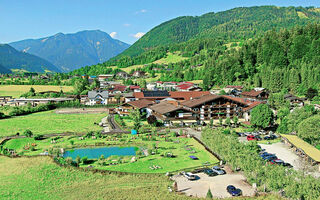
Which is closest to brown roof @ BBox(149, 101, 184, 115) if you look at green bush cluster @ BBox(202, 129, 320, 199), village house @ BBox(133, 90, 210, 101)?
village house @ BBox(133, 90, 210, 101)

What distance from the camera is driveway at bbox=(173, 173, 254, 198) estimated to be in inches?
1003

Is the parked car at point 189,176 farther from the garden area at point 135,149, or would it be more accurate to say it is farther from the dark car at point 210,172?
the garden area at point 135,149

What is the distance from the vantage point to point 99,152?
3944cm

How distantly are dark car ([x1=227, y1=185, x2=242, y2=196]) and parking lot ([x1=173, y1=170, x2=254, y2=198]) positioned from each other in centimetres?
34

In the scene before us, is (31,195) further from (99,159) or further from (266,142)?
(266,142)

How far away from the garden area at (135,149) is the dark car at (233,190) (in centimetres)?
684

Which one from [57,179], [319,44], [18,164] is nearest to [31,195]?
[57,179]

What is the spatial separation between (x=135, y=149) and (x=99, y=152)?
17.2 feet

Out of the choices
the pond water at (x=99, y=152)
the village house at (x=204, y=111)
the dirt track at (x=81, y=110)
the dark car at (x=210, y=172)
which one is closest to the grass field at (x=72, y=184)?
the dark car at (x=210, y=172)

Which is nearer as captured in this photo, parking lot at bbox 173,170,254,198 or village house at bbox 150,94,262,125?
parking lot at bbox 173,170,254,198

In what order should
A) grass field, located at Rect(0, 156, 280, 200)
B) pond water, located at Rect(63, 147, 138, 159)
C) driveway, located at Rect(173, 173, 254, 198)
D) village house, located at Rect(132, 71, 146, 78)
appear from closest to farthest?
1. grass field, located at Rect(0, 156, 280, 200)
2. driveway, located at Rect(173, 173, 254, 198)
3. pond water, located at Rect(63, 147, 138, 159)
4. village house, located at Rect(132, 71, 146, 78)

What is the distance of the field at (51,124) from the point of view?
5241 cm

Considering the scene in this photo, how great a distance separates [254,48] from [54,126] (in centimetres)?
8855

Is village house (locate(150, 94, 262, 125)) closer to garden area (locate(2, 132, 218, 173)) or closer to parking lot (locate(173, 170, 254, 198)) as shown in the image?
garden area (locate(2, 132, 218, 173))
